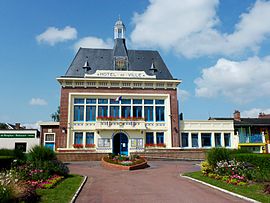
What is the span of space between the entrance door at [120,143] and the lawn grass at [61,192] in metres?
19.0

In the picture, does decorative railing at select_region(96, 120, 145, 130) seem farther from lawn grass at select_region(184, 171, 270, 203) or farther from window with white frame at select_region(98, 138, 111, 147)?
lawn grass at select_region(184, 171, 270, 203)

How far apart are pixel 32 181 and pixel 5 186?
4364 mm

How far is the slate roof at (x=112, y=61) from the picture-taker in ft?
116

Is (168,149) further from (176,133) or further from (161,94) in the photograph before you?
(161,94)

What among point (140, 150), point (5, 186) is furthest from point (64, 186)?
point (140, 150)

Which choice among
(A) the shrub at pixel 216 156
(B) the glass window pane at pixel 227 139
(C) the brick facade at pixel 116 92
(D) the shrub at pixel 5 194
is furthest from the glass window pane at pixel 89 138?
(D) the shrub at pixel 5 194

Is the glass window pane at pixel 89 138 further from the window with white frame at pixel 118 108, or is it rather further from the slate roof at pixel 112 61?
the slate roof at pixel 112 61

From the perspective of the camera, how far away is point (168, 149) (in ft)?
107

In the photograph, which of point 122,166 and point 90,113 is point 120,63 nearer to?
point 90,113

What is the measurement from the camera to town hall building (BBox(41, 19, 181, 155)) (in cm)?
3194

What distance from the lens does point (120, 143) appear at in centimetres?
3250

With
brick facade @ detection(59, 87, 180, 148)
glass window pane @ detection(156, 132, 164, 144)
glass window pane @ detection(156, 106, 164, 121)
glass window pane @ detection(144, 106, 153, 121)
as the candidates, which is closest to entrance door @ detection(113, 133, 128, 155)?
glass window pane @ detection(144, 106, 153, 121)

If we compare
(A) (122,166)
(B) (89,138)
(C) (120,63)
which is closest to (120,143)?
(B) (89,138)

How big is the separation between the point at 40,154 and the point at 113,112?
18.4 meters
